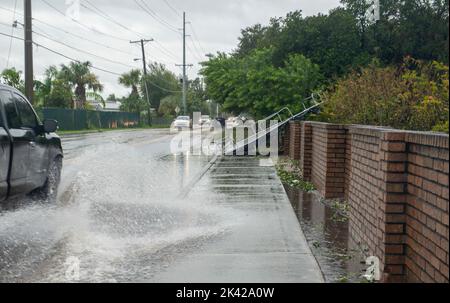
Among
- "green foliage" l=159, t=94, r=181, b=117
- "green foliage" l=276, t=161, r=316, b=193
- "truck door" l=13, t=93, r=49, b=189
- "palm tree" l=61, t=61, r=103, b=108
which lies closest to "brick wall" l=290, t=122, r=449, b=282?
"green foliage" l=276, t=161, r=316, b=193

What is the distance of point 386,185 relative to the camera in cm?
509

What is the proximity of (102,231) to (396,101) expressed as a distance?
481cm

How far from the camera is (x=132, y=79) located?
77.5 meters

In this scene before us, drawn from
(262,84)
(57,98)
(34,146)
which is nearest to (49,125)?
(34,146)

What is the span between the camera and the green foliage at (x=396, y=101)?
7.23 metres

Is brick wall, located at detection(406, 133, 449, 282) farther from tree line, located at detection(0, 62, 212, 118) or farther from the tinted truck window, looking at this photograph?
tree line, located at detection(0, 62, 212, 118)

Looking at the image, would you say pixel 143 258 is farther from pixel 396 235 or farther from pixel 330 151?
pixel 330 151

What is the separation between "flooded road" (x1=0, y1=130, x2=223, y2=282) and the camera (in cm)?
551

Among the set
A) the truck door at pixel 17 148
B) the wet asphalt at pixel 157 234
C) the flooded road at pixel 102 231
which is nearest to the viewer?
the wet asphalt at pixel 157 234

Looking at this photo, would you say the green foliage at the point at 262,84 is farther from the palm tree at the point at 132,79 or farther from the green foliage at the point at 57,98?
the palm tree at the point at 132,79

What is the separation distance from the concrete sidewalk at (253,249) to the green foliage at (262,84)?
9.36 metres

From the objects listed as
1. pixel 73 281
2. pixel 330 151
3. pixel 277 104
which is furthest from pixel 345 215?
pixel 277 104

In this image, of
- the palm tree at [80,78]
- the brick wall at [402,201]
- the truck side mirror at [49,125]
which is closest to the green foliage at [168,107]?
the palm tree at [80,78]

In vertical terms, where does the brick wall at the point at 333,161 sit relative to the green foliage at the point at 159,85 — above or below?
below
